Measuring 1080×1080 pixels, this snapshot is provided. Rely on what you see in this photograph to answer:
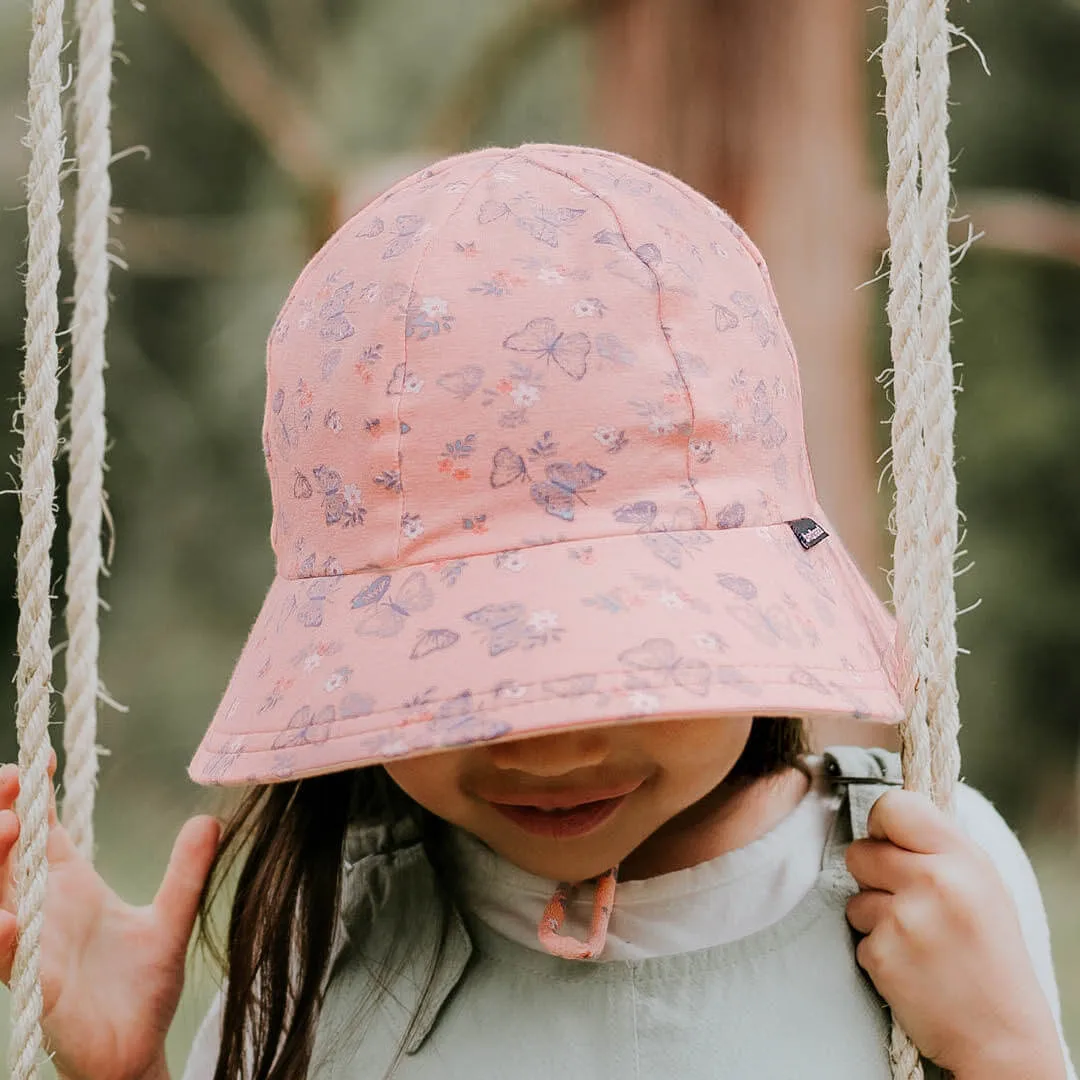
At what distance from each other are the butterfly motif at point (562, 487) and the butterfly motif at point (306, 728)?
12 centimetres

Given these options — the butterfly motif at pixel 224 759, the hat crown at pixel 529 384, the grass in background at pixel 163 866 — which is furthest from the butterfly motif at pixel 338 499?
the grass in background at pixel 163 866

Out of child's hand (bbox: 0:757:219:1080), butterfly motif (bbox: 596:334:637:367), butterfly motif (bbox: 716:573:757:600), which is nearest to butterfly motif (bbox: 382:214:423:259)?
butterfly motif (bbox: 596:334:637:367)

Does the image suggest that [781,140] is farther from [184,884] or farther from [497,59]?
[184,884]

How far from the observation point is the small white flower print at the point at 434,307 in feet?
1.97

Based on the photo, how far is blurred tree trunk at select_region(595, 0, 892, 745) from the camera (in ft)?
5.29

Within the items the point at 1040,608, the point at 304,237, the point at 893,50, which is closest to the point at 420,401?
the point at 893,50

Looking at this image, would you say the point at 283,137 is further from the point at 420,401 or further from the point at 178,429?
the point at 420,401

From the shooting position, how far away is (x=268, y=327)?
318 centimetres

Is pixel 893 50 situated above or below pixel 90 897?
above

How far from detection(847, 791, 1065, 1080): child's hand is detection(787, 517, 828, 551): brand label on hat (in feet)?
0.37

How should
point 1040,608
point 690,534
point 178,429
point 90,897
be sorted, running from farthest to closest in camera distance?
point 178,429
point 1040,608
point 90,897
point 690,534

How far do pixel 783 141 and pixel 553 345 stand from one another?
1.14 metres

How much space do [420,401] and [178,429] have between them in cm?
274

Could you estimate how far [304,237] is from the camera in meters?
2.48
